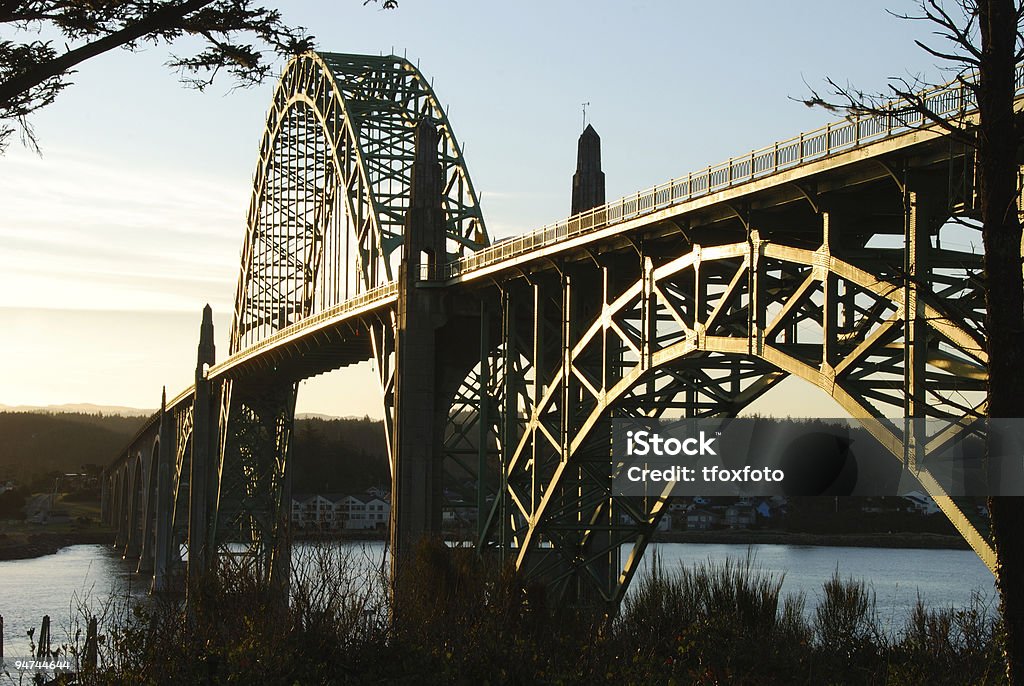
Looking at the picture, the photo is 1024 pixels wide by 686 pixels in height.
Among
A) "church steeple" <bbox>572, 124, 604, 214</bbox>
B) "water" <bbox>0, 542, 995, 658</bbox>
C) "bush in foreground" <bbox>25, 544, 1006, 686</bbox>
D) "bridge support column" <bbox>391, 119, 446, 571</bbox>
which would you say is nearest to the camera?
"bush in foreground" <bbox>25, 544, 1006, 686</bbox>

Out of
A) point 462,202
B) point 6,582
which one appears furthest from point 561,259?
point 6,582

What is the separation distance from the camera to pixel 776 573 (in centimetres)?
Answer: 8469

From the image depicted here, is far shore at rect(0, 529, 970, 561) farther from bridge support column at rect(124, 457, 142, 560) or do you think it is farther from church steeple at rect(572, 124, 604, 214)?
church steeple at rect(572, 124, 604, 214)

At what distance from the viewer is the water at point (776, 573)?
6550cm

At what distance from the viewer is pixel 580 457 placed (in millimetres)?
36531

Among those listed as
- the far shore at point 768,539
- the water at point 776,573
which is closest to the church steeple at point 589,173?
the water at point 776,573

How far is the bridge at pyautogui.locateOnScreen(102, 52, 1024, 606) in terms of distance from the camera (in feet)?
76.1

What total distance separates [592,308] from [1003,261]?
25.3 m

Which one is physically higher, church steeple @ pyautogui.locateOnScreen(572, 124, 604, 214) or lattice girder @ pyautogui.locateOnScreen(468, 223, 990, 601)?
church steeple @ pyautogui.locateOnScreen(572, 124, 604, 214)

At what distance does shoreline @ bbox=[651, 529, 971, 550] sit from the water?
2670 mm

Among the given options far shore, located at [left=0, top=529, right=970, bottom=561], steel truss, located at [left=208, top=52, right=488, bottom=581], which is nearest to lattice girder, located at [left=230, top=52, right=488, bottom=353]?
steel truss, located at [left=208, top=52, right=488, bottom=581]

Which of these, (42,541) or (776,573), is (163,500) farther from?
(42,541)

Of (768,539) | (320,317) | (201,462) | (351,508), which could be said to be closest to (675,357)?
(320,317)

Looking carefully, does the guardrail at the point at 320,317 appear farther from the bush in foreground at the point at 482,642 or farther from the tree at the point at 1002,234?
the tree at the point at 1002,234
